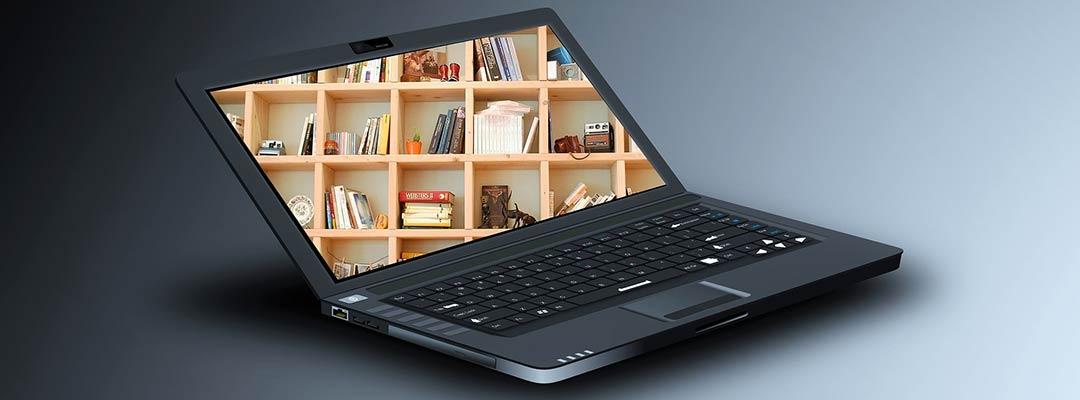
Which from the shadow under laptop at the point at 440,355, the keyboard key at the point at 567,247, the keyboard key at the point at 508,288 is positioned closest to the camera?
the shadow under laptop at the point at 440,355

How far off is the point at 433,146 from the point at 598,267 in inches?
9.3

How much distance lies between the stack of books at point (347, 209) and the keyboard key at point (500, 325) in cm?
21

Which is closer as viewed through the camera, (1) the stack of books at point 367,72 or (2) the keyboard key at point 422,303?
(2) the keyboard key at point 422,303

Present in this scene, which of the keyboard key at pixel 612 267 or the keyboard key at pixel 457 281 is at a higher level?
the keyboard key at pixel 612 267

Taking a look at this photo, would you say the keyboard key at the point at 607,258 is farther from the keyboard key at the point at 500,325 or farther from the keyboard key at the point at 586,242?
the keyboard key at the point at 500,325

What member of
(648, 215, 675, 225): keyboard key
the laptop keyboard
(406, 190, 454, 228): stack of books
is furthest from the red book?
(648, 215, 675, 225): keyboard key

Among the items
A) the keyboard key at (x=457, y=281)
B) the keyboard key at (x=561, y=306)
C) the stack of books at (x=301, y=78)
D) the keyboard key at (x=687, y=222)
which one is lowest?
the keyboard key at (x=561, y=306)

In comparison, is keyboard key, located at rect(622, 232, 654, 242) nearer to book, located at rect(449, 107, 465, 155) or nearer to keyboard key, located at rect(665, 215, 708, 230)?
keyboard key, located at rect(665, 215, 708, 230)

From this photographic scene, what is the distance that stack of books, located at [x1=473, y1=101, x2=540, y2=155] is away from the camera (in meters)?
1.21

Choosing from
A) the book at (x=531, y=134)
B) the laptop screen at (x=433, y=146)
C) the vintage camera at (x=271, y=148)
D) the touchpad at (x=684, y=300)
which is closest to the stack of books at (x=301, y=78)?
the laptop screen at (x=433, y=146)

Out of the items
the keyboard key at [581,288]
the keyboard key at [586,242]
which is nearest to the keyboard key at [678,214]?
the keyboard key at [586,242]

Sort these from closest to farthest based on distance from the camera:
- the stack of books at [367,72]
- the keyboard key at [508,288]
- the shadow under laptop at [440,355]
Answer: the shadow under laptop at [440,355], the keyboard key at [508,288], the stack of books at [367,72]

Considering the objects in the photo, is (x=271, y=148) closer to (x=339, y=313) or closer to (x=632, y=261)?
(x=339, y=313)

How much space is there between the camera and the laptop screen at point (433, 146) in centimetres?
111
